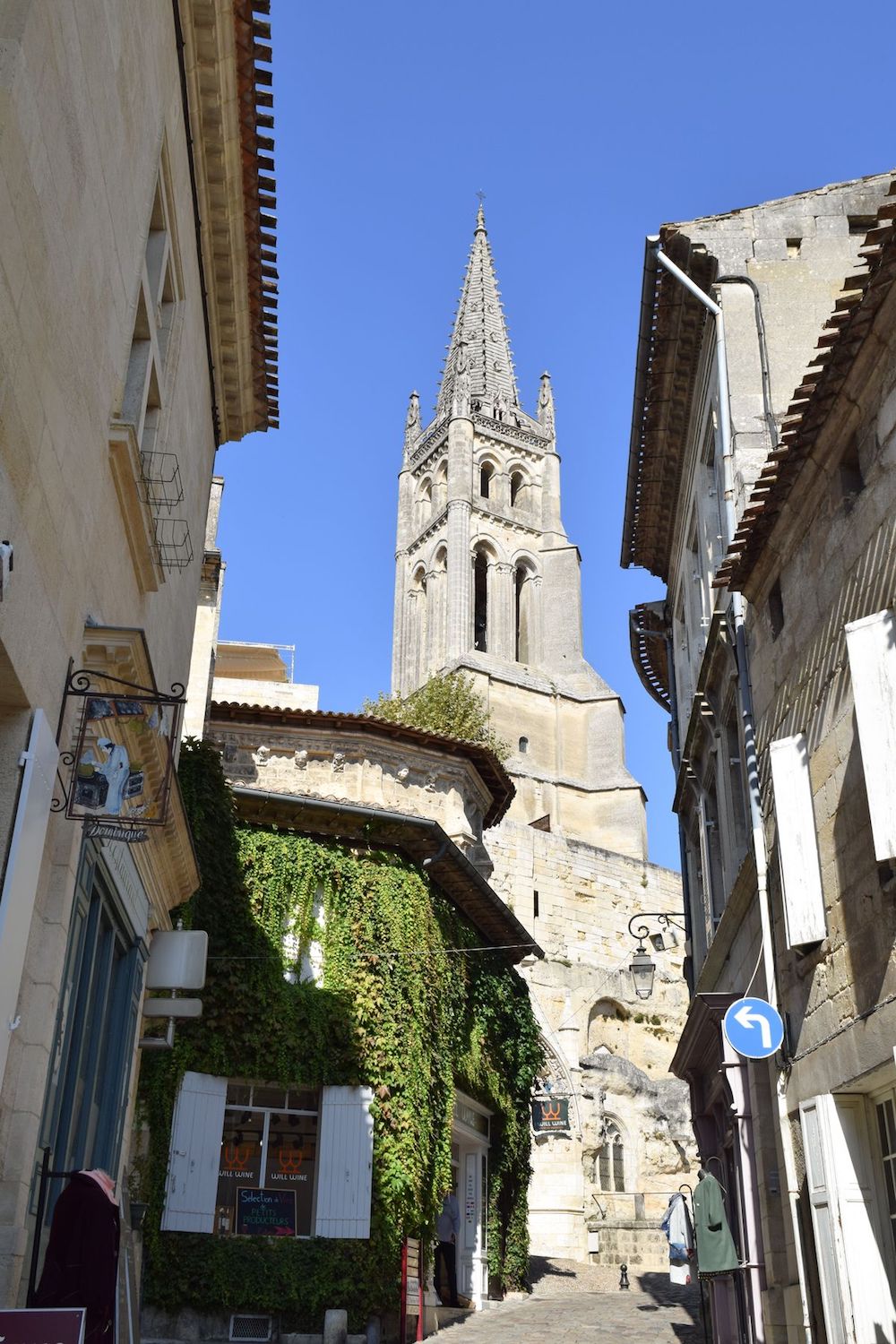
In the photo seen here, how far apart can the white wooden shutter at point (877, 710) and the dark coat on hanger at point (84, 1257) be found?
4230 millimetres

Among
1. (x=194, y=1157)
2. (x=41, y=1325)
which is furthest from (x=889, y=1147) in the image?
(x=194, y=1157)

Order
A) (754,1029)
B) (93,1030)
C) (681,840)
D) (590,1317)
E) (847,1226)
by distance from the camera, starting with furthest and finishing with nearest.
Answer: (681,840)
(590,1317)
(754,1029)
(93,1030)
(847,1226)

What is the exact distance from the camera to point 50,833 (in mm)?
6227

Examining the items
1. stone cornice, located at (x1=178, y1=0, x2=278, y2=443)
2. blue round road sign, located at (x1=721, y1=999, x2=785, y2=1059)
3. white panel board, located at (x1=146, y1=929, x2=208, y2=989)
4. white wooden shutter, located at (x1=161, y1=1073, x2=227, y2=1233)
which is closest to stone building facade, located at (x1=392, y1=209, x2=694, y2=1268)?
white wooden shutter, located at (x1=161, y1=1073, x2=227, y2=1233)

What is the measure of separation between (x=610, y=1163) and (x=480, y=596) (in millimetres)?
32522

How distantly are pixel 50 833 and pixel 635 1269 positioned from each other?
20.2 metres

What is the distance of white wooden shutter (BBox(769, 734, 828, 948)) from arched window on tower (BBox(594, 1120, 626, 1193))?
26576mm

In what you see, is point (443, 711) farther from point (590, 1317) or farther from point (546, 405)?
point (546, 405)

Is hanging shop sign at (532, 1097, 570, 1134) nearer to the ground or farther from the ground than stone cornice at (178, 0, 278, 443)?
nearer to the ground

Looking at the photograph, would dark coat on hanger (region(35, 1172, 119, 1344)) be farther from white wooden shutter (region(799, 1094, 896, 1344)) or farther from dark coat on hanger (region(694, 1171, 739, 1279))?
dark coat on hanger (region(694, 1171, 739, 1279))

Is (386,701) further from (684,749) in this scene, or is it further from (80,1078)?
(80,1078)

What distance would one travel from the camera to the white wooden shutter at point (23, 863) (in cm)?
525

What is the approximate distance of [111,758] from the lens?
6.35m

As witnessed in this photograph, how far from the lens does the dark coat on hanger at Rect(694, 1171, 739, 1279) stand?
429 inches
